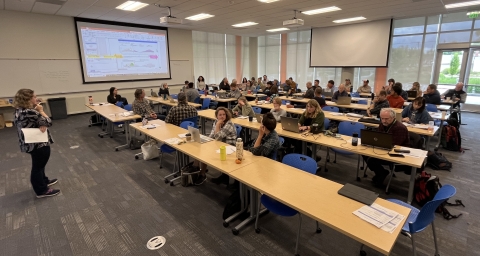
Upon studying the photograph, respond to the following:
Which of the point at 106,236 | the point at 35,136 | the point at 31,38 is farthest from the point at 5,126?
the point at 106,236

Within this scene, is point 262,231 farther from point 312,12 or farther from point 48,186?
point 312,12

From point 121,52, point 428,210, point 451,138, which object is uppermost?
point 121,52

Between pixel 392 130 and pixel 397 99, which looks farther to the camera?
pixel 397 99

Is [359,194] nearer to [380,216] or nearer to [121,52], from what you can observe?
[380,216]

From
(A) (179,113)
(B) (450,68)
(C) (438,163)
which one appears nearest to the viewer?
(C) (438,163)

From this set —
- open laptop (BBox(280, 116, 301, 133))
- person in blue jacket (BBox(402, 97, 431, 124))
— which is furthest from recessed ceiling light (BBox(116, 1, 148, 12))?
person in blue jacket (BBox(402, 97, 431, 124))

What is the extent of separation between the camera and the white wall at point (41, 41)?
7.98m

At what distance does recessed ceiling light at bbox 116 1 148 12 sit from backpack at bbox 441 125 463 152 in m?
8.34

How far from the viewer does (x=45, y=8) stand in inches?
300

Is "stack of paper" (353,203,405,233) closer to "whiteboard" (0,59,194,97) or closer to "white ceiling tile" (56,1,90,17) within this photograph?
"white ceiling tile" (56,1,90,17)

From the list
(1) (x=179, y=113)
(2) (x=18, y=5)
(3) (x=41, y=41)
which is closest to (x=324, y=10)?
(1) (x=179, y=113)

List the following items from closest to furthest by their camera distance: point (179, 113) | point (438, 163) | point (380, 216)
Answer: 1. point (380, 216)
2. point (438, 163)
3. point (179, 113)

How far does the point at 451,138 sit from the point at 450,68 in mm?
6183

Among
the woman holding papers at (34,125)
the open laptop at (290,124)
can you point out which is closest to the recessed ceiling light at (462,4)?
the open laptop at (290,124)
